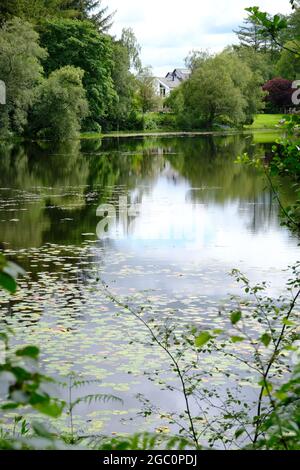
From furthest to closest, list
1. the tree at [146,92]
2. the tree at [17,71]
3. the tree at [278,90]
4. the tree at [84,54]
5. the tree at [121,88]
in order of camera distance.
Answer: the tree at [278,90]
the tree at [146,92]
the tree at [121,88]
the tree at [84,54]
the tree at [17,71]

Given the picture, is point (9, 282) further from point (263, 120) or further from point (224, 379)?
point (263, 120)

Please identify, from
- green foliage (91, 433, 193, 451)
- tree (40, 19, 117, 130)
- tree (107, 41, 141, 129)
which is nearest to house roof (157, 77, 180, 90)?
tree (107, 41, 141, 129)

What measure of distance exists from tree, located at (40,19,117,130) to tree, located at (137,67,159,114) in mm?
14233

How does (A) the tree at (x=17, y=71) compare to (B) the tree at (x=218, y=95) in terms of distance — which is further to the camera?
(B) the tree at (x=218, y=95)

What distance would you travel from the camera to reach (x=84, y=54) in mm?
54875

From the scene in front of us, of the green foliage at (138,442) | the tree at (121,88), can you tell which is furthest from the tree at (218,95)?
the green foliage at (138,442)

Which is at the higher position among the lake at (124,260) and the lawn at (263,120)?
the lawn at (263,120)

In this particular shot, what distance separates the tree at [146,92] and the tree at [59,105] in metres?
24.8

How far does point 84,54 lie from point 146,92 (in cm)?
1657

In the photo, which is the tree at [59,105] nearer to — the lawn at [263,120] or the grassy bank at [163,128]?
the grassy bank at [163,128]

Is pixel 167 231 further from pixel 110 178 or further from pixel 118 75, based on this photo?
pixel 118 75

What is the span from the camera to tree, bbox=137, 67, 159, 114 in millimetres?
70688

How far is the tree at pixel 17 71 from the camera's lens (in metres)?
38.6
